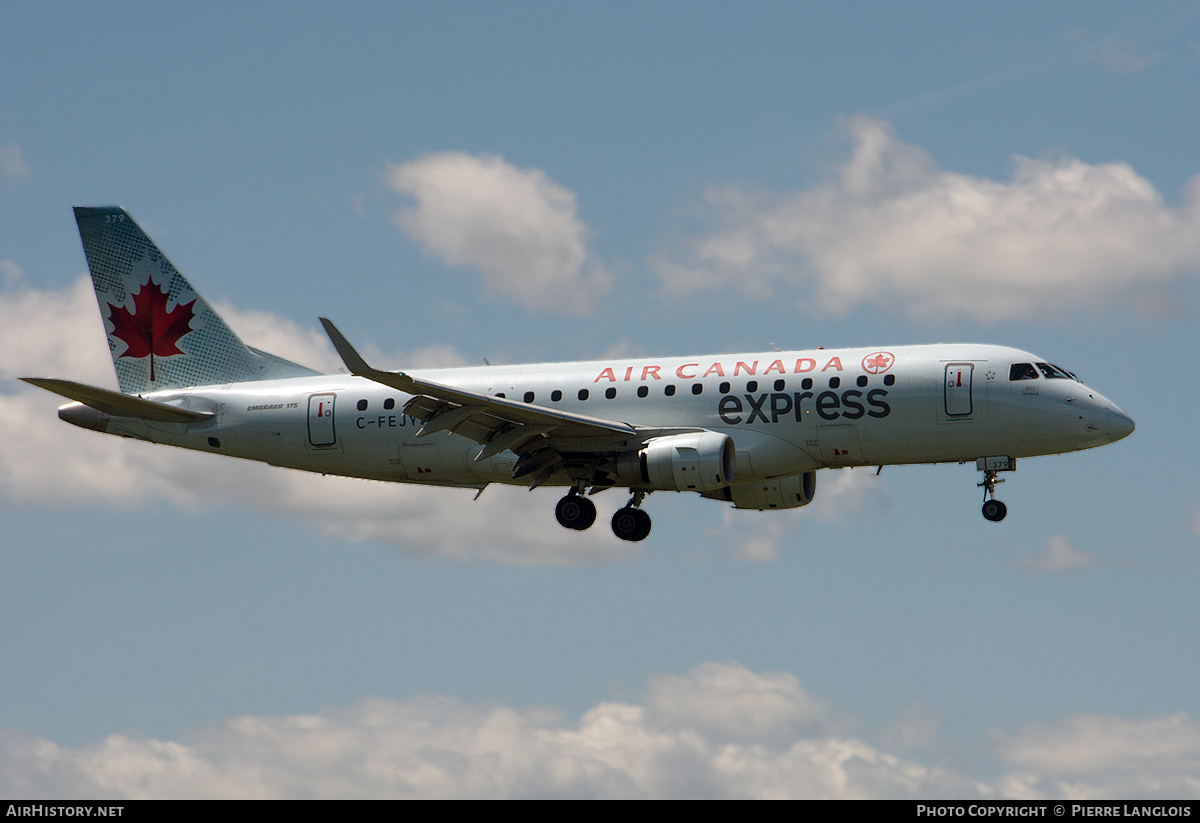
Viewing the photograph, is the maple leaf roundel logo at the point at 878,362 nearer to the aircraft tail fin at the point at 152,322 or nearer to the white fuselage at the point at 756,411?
the white fuselage at the point at 756,411

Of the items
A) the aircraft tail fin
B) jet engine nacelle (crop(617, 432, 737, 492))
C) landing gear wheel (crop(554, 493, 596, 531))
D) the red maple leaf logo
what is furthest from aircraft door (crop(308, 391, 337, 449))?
jet engine nacelle (crop(617, 432, 737, 492))

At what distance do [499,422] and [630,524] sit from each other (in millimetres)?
5515

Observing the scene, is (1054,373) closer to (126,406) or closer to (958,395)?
(958,395)

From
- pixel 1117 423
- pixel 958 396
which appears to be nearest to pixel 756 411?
pixel 958 396

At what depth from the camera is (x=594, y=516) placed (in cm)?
4431

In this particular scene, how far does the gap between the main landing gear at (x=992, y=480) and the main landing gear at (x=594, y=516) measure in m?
9.98

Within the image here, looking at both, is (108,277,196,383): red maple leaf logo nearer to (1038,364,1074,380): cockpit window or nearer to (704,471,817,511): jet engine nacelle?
(704,471,817,511): jet engine nacelle

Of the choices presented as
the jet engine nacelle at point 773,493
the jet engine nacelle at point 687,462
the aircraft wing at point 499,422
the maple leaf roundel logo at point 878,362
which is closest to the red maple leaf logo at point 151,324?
the aircraft wing at point 499,422

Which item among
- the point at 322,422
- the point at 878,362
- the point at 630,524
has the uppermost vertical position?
the point at 878,362

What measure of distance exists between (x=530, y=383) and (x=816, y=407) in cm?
918

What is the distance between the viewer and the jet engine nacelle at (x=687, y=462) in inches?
1597

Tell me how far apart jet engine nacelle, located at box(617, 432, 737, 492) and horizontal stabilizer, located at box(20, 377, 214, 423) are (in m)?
15.5

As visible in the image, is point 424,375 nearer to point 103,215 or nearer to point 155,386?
point 155,386

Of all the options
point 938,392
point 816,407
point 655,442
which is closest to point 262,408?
point 655,442
